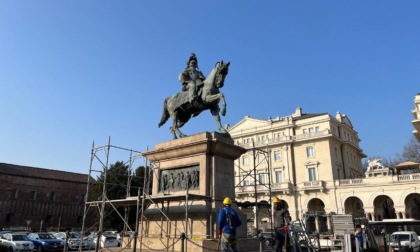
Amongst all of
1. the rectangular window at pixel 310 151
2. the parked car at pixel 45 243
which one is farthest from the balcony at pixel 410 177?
the parked car at pixel 45 243

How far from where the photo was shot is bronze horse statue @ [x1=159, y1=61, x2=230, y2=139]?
40.5 feet

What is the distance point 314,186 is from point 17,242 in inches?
1474

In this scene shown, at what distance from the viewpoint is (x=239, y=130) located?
5969 centimetres

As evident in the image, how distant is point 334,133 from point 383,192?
1250 cm

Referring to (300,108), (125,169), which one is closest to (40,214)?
(125,169)

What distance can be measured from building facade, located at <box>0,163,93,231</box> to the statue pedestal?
4872 centimetres

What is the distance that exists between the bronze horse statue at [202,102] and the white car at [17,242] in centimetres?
1674

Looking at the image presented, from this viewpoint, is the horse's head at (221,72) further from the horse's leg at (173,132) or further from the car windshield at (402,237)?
the car windshield at (402,237)

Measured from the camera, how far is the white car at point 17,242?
22.7 metres

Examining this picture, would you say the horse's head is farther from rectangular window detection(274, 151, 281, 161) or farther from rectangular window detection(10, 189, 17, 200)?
rectangular window detection(10, 189, 17, 200)

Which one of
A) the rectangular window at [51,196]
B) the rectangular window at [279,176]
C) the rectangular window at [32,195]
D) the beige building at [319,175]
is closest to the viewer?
the beige building at [319,175]

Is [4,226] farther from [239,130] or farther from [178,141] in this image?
[178,141]

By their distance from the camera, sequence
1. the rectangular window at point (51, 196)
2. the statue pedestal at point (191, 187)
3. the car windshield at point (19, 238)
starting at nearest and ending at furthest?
the statue pedestal at point (191, 187), the car windshield at point (19, 238), the rectangular window at point (51, 196)

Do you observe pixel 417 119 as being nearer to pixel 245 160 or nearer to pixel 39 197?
pixel 245 160
